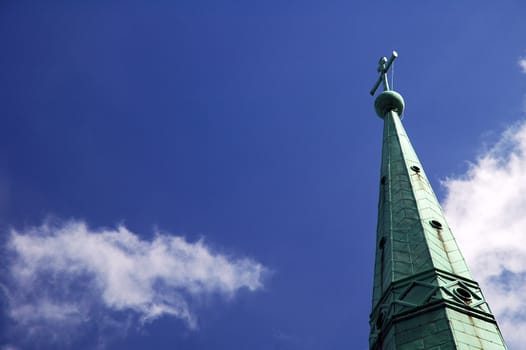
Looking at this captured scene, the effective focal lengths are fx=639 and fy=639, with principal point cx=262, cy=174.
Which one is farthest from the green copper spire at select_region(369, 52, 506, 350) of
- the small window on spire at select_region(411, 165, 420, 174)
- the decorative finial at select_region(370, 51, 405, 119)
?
the decorative finial at select_region(370, 51, 405, 119)

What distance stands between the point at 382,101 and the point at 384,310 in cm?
1828

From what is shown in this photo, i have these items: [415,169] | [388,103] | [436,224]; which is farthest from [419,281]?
[388,103]

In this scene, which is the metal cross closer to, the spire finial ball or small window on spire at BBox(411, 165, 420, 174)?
the spire finial ball

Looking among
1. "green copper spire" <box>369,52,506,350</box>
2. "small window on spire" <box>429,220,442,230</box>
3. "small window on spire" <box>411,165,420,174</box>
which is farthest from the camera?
"small window on spire" <box>411,165,420,174</box>

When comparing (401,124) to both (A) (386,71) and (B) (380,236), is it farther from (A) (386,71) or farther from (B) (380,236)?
(B) (380,236)

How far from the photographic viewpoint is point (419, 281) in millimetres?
18438

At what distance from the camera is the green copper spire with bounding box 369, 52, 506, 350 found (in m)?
16.2

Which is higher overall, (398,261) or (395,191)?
(395,191)

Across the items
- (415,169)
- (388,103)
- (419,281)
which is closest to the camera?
(419,281)

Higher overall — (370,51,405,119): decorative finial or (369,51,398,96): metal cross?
(369,51,398,96): metal cross

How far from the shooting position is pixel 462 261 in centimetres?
2019

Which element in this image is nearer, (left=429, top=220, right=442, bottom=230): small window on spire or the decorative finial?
(left=429, top=220, right=442, bottom=230): small window on spire

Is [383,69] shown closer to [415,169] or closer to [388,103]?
[388,103]

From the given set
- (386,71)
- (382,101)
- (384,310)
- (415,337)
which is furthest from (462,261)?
(386,71)
